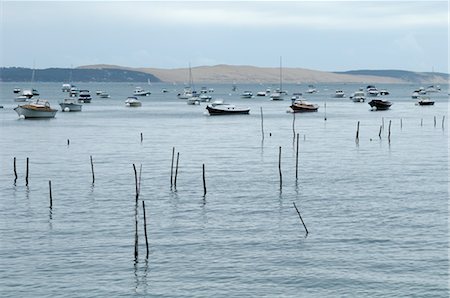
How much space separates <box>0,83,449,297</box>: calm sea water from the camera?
112ft

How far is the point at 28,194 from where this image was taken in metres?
55.8

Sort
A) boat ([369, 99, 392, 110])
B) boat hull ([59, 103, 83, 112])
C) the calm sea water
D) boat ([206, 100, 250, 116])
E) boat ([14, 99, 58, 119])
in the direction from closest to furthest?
the calm sea water → boat ([14, 99, 58, 119]) → boat ([206, 100, 250, 116]) → boat hull ([59, 103, 83, 112]) → boat ([369, 99, 392, 110])

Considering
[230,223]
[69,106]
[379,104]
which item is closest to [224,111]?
[69,106]

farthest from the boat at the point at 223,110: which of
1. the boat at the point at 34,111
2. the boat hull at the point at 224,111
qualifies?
the boat at the point at 34,111

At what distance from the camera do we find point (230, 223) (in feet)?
149

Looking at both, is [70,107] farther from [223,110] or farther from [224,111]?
[224,111]

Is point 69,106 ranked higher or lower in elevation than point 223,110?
higher

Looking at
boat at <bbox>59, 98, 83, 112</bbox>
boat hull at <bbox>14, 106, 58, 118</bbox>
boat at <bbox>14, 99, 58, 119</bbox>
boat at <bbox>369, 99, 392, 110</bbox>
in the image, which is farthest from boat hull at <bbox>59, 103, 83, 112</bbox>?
boat at <bbox>369, 99, 392, 110</bbox>

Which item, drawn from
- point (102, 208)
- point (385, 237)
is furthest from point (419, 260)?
point (102, 208)

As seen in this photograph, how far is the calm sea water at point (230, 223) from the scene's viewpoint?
34.2 meters

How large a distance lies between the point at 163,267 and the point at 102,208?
14.8m

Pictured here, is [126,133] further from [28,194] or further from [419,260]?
[419,260]

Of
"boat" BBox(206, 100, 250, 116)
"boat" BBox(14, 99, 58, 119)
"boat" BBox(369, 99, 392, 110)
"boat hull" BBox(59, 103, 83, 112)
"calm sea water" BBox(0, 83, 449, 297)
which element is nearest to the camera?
"calm sea water" BBox(0, 83, 449, 297)

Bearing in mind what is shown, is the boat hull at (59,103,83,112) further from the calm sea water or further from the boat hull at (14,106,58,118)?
the calm sea water
